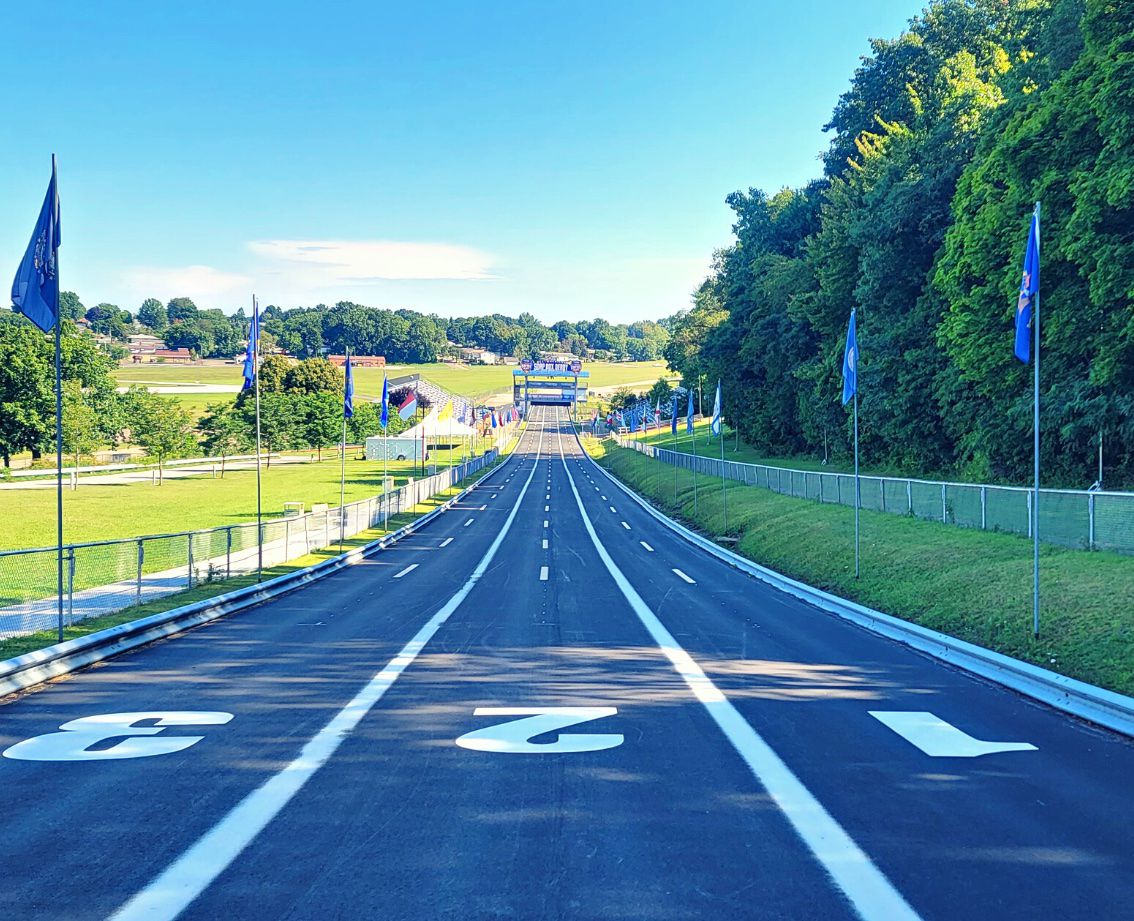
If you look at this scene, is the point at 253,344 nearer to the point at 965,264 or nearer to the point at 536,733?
the point at 536,733

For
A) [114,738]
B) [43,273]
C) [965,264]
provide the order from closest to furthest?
[114,738], [43,273], [965,264]

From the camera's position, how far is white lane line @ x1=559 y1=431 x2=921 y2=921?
195 inches

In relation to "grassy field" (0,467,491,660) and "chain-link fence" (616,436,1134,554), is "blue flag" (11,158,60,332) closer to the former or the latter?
"grassy field" (0,467,491,660)

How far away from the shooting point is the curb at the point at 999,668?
9117 mm

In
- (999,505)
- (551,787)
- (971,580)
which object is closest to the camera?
(551,787)

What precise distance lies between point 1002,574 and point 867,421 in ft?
99.8

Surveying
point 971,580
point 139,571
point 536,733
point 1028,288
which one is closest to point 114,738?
point 536,733

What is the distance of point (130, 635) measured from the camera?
13398 mm

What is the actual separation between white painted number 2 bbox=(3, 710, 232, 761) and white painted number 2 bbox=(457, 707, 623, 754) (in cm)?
258

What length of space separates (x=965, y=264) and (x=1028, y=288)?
23.7 m

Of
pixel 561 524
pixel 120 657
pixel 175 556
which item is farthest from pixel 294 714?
pixel 561 524

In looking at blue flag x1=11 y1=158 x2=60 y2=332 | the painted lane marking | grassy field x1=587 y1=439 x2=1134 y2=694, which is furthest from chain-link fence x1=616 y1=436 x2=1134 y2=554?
blue flag x1=11 y1=158 x2=60 y2=332

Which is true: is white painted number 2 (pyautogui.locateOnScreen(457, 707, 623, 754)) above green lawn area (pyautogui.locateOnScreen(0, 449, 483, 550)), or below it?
above

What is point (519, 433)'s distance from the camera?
16425cm
